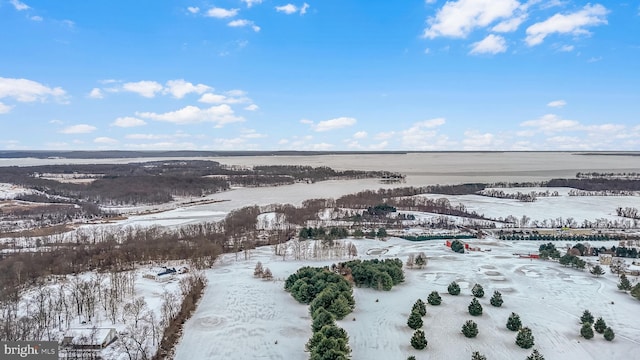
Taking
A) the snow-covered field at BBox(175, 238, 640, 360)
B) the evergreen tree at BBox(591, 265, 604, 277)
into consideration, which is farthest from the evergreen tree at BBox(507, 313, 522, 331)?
the evergreen tree at BBox(591, 265, 604, 277)

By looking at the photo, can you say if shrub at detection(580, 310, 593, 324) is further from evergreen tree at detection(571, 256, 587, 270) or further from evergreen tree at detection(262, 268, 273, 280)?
evergreen tree at detection(262, 268, 273, 280)

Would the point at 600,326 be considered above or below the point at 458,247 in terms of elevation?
below

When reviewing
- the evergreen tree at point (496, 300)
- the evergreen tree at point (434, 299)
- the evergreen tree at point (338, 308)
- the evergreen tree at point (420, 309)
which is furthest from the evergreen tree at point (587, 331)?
the evergreen tree at point (338, 308)

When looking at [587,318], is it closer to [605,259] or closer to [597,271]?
[597,271]

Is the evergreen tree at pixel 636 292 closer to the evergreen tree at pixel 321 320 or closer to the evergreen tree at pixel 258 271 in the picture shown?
the evergreen tree at pixel 321 320

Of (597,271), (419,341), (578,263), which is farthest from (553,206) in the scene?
(419,341)

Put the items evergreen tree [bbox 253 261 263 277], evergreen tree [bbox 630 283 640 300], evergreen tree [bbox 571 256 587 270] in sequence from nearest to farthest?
evergreen tree [bbox 630 283 640 300] → evergreen tree [bbox 253 261 263 277] → evergreen tree [bbox 571 256 587 270]
